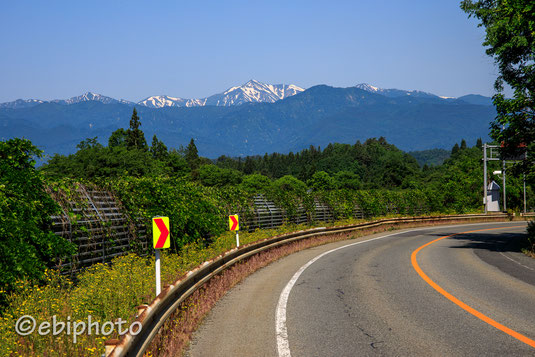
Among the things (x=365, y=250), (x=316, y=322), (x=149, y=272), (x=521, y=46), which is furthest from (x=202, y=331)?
(x=521, y=46)

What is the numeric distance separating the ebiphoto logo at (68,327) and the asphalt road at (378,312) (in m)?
1.17

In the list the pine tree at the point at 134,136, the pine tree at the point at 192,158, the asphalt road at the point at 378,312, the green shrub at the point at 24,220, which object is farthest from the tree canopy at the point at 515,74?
the pine tree at the point at 192,158

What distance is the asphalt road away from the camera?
6102mm

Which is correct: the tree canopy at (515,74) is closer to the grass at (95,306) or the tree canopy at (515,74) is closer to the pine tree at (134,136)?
the grass at (95,306)

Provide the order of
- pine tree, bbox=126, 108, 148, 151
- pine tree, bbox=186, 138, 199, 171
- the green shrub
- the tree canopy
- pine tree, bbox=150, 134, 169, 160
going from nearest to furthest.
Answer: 1. the green shrub
2. the tree canopy
3. pine tree, bbox=126, 108, 148, 151
4. pine tree, bbox=150, 134, 169, 160
5. pine tree, bbox=186, 138, 199, 171

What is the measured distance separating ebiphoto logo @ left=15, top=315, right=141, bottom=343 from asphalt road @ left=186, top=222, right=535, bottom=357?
3.83 ft

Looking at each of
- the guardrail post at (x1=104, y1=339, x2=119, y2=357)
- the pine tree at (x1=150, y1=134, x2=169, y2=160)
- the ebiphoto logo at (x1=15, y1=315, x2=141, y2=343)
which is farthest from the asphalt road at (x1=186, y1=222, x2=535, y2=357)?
the pine tree at (x1=150, y1=134, x2=169, y2=160)

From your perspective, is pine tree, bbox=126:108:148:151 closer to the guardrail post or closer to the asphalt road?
the asphalt road

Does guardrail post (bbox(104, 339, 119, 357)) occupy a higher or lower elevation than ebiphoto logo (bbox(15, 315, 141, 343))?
higher

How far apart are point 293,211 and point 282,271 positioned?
14454mm

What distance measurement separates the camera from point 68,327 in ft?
18.6

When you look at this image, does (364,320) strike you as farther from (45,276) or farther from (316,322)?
(45,276)

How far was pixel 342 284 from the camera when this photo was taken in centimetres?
1113

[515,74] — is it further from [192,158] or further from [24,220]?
[192,158]
